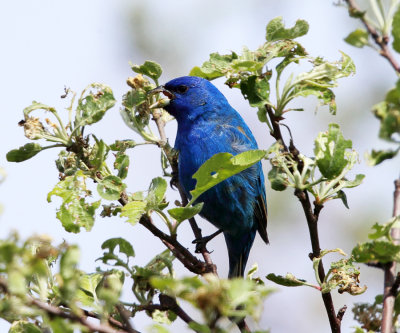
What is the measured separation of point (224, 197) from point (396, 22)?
366 centimetres

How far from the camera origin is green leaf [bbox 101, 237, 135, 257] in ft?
8.44

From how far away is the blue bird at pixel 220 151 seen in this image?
17.7ft

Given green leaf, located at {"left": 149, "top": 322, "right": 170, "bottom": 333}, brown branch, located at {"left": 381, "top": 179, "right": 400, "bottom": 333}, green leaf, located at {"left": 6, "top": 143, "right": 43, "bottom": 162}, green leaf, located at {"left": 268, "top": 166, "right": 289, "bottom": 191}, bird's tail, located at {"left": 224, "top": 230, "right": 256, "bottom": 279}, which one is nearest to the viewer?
green leaf, located at {"left": 149, "top": 322, "right": 170, "bottom": 333}

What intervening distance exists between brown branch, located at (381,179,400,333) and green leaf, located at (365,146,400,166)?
0.40 meters

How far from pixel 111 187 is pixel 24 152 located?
0.41 meters

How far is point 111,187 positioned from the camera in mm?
2635

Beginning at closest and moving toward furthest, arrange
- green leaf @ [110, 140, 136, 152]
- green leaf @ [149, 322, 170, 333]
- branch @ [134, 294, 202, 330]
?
green leaf @ [149, 322, 170, 333] → branch @ [134, 294, 202, 330] → green leaf @ [110, 140, 136, 152]

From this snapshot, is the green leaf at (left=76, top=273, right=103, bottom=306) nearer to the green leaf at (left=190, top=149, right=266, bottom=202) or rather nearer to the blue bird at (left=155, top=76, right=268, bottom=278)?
the green leaf at (left=190, top=149, right=266, bottom=202)

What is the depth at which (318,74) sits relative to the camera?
281 centimetres

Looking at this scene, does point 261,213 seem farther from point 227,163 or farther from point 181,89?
point 227,163

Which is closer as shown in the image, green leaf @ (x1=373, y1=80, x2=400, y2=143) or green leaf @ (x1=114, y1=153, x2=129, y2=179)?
green leaf @ (x1=373, y1=80, x2=400, y2=143)

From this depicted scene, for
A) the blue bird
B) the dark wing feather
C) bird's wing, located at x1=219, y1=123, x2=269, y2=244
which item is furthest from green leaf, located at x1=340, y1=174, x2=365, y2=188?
the dark wing feather

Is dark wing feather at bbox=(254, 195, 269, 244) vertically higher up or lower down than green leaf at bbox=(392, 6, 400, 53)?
lower down

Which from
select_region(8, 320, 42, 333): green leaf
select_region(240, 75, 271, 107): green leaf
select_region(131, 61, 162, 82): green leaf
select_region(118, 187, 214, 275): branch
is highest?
select_region(131, 61, 162, 82): green leaf
